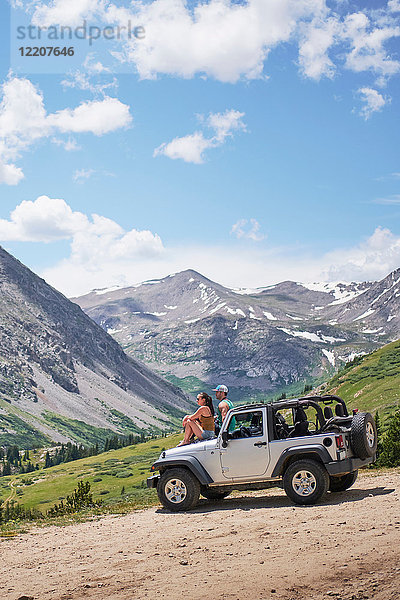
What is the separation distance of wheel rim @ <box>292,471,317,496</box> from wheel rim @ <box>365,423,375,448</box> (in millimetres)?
2299

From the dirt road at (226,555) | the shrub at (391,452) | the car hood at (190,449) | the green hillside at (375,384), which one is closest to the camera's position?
the dirt road at (226,555)

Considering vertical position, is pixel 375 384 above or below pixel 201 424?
above

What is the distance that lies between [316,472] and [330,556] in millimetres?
5665

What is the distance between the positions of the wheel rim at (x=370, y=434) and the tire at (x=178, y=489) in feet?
18.9

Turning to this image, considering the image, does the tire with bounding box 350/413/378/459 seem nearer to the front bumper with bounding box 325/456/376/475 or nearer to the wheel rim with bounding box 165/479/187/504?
Answer: the front bumper with bounding box 325/456/376/475

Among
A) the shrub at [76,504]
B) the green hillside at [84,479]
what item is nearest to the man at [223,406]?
the shrub at [76,504]

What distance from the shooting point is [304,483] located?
58.0 feet

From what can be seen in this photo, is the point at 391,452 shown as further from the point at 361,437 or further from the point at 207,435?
the point at 207,435

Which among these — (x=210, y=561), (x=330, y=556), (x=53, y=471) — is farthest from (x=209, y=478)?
(x=53, y=471)

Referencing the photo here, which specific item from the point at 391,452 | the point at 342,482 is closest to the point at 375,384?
the point at 391,452

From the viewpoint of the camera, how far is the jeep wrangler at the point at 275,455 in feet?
57.7

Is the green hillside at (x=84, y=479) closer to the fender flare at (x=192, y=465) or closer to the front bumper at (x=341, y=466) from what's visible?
the fender flare at (x=192, y=465)

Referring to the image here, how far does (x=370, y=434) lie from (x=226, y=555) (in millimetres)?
7729

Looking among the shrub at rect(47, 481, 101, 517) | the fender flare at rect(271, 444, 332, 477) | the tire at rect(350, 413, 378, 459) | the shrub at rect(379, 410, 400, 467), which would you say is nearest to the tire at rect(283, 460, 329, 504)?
the fender flare at rect(271, 444, 332, 477)
